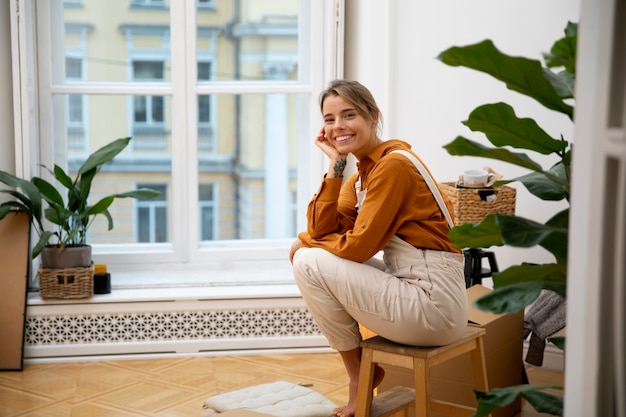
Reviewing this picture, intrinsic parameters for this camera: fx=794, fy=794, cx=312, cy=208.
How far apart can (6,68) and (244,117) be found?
1.23 meters

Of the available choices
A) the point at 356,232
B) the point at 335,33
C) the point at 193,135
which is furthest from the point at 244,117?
the point at 356,232

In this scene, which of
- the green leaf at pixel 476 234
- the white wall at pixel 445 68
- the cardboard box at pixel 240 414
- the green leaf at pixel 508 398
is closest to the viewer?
the green leaf at pixel 508 398

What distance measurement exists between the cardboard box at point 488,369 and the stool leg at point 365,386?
1.37 ft

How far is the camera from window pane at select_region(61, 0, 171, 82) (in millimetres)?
4156

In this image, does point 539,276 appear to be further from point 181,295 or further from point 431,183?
point 181,295

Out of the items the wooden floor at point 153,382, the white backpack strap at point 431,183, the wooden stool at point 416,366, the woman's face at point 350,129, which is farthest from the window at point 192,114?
the wooden stool at point 416,366

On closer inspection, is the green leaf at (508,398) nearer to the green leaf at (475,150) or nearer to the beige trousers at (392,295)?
the green leaf at (475,150)

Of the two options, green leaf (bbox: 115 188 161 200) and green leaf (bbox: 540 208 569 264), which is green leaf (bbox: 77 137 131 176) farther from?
green leaf (bbox: 540 208 569 264)

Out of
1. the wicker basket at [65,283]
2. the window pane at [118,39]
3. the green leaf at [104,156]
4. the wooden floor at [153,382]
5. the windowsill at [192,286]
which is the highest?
the window pane at [118,39]

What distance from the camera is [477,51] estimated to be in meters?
1.44

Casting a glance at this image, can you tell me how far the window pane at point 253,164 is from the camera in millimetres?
4332

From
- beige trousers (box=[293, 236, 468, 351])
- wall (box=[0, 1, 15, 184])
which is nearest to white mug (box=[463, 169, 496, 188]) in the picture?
beige trousers (box=[293, 236, 468, 351])

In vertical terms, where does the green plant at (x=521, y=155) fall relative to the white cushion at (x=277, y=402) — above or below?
above

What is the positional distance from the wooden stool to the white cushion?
216 millimetres
